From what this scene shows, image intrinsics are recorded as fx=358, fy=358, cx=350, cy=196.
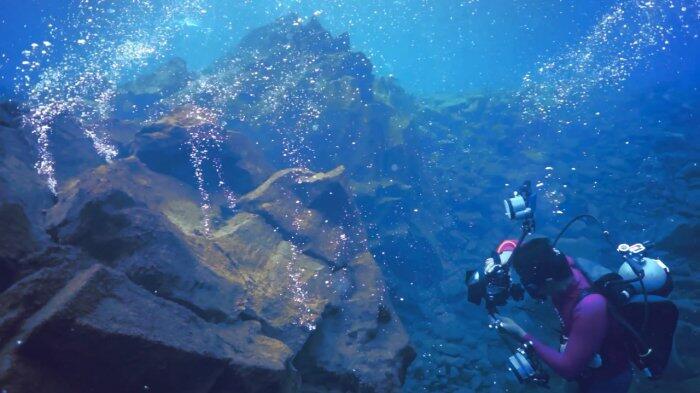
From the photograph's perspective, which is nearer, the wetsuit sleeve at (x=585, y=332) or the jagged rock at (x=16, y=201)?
the wetsuit sleeve at (x=585, y=332)

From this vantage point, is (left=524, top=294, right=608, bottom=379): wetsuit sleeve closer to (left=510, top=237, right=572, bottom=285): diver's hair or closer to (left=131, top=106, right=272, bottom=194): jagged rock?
(left=510, top=237, right=572, bottom=285): diver's hair

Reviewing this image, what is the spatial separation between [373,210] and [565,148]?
1246 cm

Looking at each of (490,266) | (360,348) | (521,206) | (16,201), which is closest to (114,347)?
(16,201)

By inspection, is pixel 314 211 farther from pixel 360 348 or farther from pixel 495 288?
pixel 495 288

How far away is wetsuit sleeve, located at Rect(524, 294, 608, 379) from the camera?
325 cm

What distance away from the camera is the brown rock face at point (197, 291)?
2.69 m

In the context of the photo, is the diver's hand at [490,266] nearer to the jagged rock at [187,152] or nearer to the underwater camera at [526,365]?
the underwater camera at [526,365]

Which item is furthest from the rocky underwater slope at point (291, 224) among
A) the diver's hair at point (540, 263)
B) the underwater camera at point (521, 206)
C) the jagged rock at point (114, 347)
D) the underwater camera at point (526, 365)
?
the underwater camera at point (521, 206)

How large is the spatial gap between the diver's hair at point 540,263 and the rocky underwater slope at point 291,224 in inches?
95.2

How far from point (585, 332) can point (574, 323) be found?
11cm

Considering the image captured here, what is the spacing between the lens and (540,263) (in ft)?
11.4

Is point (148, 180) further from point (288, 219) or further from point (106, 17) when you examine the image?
point (106, 17)

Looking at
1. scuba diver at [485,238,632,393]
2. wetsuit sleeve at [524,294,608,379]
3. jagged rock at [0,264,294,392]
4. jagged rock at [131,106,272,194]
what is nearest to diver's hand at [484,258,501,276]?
scuba diver at [485,238,632,393]

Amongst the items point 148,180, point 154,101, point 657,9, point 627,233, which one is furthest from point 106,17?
point 657,9
